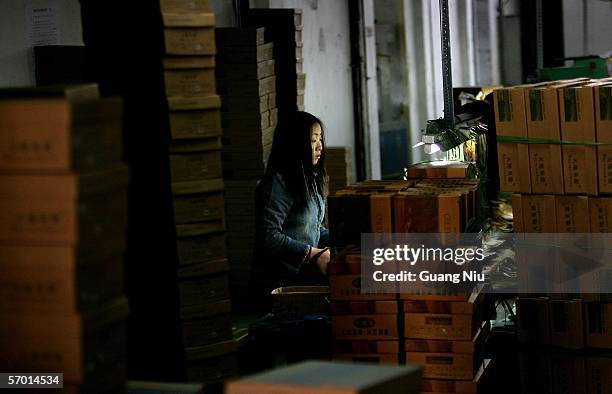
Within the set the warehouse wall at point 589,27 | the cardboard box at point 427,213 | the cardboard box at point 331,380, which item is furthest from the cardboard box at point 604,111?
the warehouse wall at point 589,27

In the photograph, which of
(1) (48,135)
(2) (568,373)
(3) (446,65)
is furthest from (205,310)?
(3) (446,65)

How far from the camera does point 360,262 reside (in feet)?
19.4

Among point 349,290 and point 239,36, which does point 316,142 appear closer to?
point 349,290

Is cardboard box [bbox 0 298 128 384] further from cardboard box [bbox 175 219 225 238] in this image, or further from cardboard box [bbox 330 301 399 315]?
cardboard box [bbox 330 301 399 315]

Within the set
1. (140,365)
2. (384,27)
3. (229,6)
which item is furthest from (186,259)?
(384,27)

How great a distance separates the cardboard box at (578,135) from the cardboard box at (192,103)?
2.17 metres

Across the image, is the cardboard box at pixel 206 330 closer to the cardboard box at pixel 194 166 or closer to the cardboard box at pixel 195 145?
the cardboard box at pixel 194 166

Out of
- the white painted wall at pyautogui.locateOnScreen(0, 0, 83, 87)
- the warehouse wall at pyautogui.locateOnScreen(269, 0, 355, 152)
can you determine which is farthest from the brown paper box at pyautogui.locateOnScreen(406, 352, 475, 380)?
the warehouse wall at pyautogui.locateOnScreen(269, 0, 355, 152)

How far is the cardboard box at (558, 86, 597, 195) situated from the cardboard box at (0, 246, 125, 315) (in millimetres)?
3327

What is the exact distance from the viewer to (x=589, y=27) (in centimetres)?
2056

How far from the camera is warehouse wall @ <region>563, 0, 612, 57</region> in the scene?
67.2ft

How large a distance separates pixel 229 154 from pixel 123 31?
152 inches

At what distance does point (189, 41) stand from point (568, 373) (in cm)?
317

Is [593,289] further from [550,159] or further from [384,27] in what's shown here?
[384,27]
